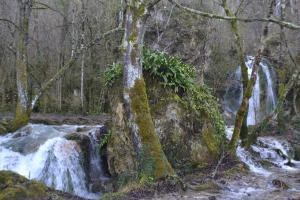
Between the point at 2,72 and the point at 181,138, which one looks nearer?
the point at 181,138

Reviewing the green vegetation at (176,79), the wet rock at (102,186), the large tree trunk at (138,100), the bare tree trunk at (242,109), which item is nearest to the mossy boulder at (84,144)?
the wet rock at (102,186)

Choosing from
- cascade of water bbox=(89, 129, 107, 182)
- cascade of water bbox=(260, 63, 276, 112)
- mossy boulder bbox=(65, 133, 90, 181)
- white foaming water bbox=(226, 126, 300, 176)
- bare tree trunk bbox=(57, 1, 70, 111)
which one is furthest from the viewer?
cascade of water bbox=(260, 63, 276, 112)

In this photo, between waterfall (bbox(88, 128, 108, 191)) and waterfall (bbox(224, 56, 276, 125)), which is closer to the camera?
waterfall (bbox(88, 128, 108, 191))

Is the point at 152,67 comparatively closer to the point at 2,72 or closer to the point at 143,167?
the point at 143,167

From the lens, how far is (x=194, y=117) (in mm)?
12172

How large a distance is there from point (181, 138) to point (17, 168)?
5354mm

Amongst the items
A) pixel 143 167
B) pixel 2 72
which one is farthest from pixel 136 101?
pixel 2 72

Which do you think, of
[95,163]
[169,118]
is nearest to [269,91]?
[95,163]

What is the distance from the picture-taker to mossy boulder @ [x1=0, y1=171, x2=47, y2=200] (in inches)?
323

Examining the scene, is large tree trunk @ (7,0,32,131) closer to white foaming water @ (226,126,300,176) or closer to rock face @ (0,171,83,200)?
rock face @ (0,171,83,200)

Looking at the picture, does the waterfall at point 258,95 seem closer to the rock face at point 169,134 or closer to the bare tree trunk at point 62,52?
the bare tree trunk at point 62,52

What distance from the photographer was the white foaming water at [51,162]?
12570 millimetres

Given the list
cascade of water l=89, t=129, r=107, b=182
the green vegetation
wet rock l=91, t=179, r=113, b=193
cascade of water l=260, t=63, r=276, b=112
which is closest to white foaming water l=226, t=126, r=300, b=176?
the green vegetation

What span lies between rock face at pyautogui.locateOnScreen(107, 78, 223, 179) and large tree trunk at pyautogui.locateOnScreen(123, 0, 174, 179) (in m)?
1.46
